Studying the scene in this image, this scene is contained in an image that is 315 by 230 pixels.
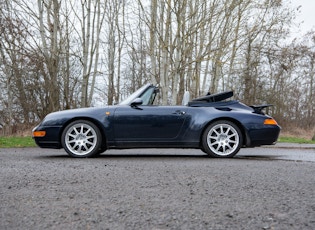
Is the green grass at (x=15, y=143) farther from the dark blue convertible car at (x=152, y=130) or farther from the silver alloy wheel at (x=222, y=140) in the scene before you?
the silver alloy wheel at (x=222, y=140)

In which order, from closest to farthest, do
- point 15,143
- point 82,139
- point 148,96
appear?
point 82,139, point 148,96, point 15,143

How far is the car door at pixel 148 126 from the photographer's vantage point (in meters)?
6.95

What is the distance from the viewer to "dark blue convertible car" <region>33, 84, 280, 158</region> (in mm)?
6914

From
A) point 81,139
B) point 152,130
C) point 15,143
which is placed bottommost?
point 15,143

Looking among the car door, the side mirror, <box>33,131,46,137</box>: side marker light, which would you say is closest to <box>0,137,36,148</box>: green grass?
<box>33,131,46,137</box>: side marker light

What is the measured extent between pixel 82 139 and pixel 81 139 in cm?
2

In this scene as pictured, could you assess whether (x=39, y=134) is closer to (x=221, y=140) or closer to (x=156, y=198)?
(x=221, y=140)

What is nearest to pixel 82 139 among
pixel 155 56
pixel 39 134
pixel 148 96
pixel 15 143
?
pixel 39 134

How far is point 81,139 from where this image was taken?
690 cm

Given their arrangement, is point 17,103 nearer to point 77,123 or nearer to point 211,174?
point 77,123

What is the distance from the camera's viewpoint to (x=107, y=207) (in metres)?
2.81

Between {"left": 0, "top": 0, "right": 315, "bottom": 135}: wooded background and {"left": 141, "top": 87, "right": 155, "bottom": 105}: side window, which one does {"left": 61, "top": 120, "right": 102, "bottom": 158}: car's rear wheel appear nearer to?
{"left": 141, "top": 87, "right": 155, "bottom": 105}: side window

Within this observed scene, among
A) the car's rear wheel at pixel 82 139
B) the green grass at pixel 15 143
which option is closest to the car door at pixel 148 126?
the car's rear wheel at pixel 82 139

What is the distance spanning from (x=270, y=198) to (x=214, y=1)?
48.3 ft
